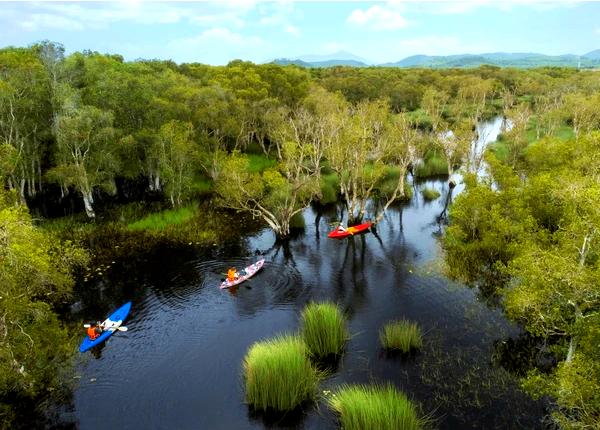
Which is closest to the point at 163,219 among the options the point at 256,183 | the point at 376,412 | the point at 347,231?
the point at 256,183

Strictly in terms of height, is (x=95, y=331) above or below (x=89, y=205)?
below

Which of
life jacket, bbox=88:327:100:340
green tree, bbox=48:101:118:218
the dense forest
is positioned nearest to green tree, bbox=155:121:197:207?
the dense forest

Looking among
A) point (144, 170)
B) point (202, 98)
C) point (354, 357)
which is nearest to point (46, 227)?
point (144, 170)

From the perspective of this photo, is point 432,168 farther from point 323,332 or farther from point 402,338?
point 323,332

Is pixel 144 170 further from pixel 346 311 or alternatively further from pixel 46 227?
pixel 346 311

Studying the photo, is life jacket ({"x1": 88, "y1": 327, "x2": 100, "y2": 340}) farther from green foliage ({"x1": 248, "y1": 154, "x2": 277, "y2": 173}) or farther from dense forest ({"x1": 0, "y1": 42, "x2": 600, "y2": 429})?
green foliage ({"x1": 248, "y1": 154, "x2": 277, "y2": 173})

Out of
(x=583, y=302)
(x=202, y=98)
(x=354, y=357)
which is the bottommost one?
(x=354, y=357)
